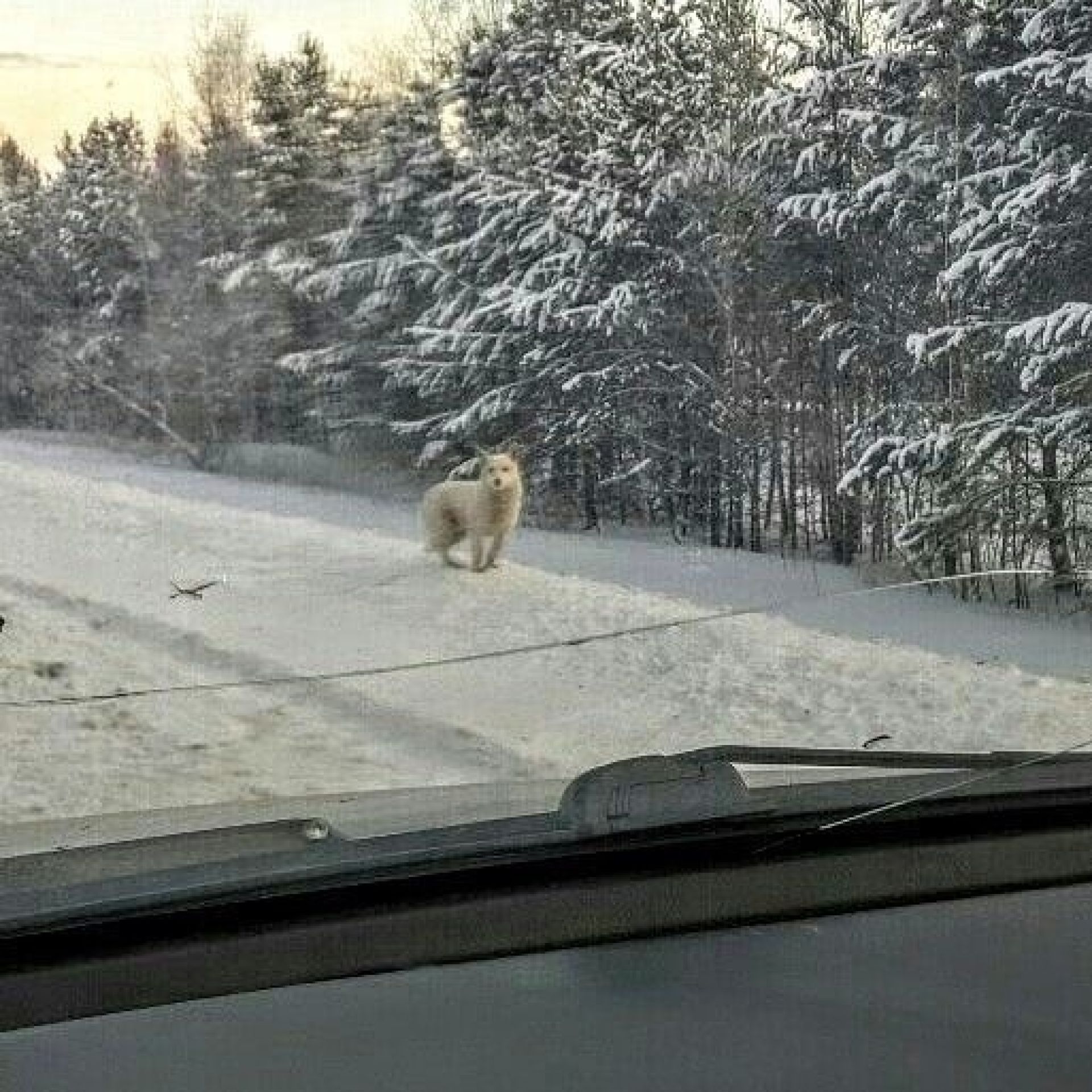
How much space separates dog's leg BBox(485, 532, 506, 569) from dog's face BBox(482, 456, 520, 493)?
0.20ft

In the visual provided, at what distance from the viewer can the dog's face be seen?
1.79 metres

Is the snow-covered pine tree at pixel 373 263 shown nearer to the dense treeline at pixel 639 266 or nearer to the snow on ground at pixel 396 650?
the dense treeline at pixel 639 266

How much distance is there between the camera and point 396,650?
1.85 m

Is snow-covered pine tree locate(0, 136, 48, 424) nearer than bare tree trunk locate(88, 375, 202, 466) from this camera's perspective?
Yes

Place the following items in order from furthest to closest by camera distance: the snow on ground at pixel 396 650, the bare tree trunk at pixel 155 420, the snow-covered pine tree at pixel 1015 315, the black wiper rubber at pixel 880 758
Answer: the snow-covered pine tree at pixel 1015 315 → the bare tree trunk at pixel 155 420 → the snow on ground at pixel 396 650 → the black wiper rubber at pixel 880 758

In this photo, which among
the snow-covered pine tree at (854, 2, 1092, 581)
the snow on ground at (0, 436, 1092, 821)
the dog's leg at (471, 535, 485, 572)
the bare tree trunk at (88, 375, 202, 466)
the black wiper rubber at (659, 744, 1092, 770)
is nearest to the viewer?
the black wiper rubber at (659, 744, 1092, 770)

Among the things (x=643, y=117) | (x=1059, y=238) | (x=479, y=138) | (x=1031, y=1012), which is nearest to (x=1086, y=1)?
(x=1059, y=238)

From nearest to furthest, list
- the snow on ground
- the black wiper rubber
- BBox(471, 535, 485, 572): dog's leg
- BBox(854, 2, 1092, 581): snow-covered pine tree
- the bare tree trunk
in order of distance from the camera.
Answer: the black wiper rubber
the snow on ground
the bare tree trunk
BBox(471, 535, 485, 572): dog's leg
BBox(854, 2, 1092, 581): snow-covered pine tree

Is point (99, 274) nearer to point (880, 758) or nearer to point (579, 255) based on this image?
point (579, 255)

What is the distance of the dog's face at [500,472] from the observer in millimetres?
1791

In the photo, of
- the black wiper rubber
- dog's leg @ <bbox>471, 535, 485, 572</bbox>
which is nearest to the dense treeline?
dog's leg @ <bbox>471, 535, 485, 572</bbox>

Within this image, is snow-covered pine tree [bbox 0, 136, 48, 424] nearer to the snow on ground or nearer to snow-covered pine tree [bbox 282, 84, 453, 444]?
the snow on ground

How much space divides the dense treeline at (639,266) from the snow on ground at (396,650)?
3.5 inches

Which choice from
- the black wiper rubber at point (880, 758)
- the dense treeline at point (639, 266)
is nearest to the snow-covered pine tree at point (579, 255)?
the dense treeline at point (639, 266)
